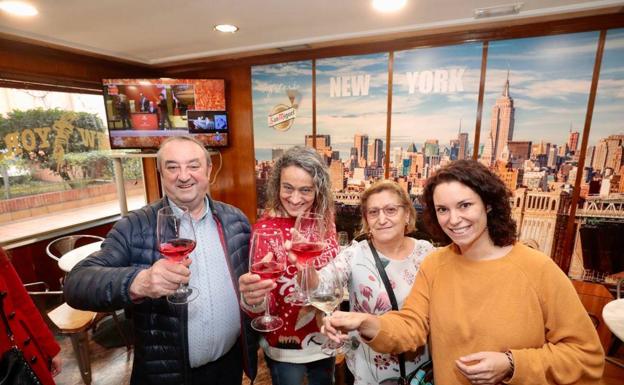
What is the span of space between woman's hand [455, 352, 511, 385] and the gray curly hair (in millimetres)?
862

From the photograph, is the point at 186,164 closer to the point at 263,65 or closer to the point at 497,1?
the point at 497,1

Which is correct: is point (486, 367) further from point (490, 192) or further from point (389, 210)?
point (389, 210)

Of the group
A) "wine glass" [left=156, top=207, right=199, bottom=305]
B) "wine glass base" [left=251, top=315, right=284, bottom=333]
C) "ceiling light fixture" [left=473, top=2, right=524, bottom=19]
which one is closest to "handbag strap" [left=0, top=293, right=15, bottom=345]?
"wine glass" [left=156, top=207, right=199, bottom=305]

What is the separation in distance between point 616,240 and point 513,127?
1.60m

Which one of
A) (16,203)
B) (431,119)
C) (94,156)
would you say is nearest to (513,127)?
(431,119)

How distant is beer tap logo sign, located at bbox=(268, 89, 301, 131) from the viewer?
4.43 meters

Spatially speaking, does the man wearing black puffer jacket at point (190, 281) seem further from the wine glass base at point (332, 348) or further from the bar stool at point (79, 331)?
the bar stool at point (79, 331)

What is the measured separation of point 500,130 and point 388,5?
194 centimetres

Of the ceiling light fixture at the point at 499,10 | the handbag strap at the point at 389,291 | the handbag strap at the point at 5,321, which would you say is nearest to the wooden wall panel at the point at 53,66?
the handbag strap at the point at 5,321

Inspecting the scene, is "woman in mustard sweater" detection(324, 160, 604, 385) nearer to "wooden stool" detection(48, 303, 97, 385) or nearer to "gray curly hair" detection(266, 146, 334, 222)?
"gray curly hair" detection(266, 146, 334, 222)

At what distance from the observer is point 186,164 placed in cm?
145

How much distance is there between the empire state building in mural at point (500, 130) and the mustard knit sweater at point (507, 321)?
2.87 metres

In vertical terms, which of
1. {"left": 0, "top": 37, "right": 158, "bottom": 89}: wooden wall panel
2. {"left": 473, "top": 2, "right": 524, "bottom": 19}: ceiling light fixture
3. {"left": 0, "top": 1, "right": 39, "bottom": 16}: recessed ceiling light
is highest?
{"left": 473, "top": 2, "right": 524, "bottom": 19}: ceiling light fixture

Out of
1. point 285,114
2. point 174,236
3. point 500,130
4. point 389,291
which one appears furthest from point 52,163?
point 500,130
